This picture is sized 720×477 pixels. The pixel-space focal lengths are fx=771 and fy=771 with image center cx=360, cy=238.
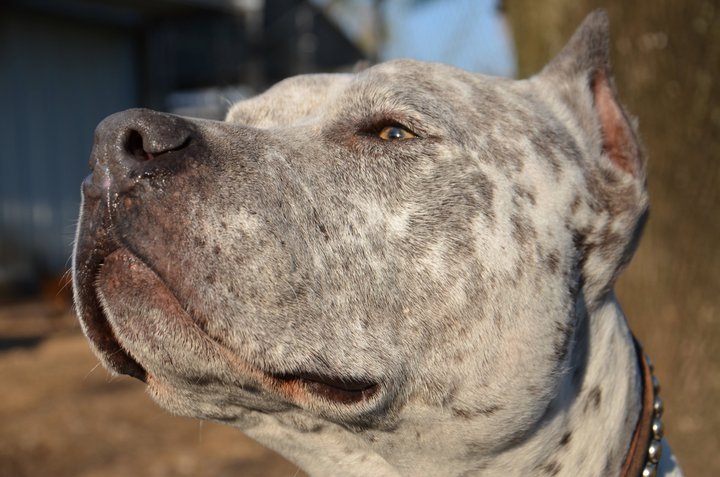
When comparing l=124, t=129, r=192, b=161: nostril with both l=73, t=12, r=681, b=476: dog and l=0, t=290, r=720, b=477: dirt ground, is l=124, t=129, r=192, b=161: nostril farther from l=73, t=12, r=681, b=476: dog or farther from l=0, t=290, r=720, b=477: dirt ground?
l=0, t=290, r=720, b=477: dirt ground

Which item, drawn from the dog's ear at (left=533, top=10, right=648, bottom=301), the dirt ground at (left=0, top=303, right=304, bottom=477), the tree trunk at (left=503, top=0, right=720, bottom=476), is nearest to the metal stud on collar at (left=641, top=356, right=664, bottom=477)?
the dog's ear at (left=533, top=10, right=648, bottom=301)

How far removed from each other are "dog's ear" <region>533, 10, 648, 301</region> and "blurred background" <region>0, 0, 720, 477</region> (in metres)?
1.32

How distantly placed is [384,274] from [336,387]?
33cm

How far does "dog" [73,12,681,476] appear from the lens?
74.7 inches

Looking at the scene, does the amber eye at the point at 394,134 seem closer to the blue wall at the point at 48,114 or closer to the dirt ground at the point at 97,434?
the dirt ground at the point at 97,434

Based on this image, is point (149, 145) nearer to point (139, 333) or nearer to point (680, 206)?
point (139, 333)

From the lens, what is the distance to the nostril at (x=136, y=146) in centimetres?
192

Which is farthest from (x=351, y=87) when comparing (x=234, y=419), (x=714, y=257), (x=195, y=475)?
(x=195, y=475)

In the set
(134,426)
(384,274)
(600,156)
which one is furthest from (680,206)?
(134,426)

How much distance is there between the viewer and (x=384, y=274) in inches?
83.2

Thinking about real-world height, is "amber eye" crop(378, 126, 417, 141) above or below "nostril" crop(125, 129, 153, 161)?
below

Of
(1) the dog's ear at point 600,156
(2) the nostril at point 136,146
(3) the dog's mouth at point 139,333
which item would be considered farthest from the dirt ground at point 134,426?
(2) the nostril at point 136,146

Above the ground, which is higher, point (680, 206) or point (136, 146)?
point (136, 146)

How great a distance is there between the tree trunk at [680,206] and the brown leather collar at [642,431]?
1534 millimetres
